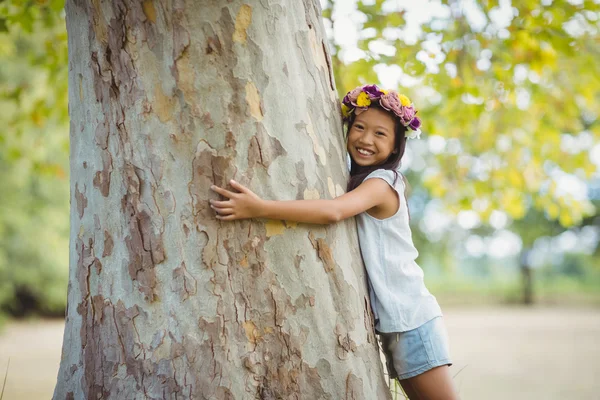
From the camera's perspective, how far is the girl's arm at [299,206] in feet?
6.72

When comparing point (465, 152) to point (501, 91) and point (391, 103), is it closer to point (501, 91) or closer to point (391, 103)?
point (501, 91)

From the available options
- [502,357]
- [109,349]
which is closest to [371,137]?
[109,349]

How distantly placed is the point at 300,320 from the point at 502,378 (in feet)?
27.9

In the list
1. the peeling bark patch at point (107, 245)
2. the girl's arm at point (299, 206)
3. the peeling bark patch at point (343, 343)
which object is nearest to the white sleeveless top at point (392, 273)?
the girl's arm at point (299, 206)

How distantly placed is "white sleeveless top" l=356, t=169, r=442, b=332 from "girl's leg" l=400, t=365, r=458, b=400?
21 cm

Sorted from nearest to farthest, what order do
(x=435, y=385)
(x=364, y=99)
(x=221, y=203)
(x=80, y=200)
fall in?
(x=221, y=203) → (x=80, y=200) → (x=435, y=385) → (x=364, y=99)

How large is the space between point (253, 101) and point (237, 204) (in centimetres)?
40

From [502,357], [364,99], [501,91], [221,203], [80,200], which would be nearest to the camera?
[221,203]

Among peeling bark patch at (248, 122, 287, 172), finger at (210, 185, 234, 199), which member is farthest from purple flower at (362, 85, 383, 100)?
finger at (210, 185, 234, 199)

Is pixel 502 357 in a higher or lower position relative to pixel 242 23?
lower

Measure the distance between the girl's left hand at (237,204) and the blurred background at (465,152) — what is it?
122 cm

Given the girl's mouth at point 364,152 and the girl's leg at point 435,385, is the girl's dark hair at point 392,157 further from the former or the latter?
the girl's leg at point 435,385

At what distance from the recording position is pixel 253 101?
2.14 metres

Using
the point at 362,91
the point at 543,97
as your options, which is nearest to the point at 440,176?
the point at 543,97
